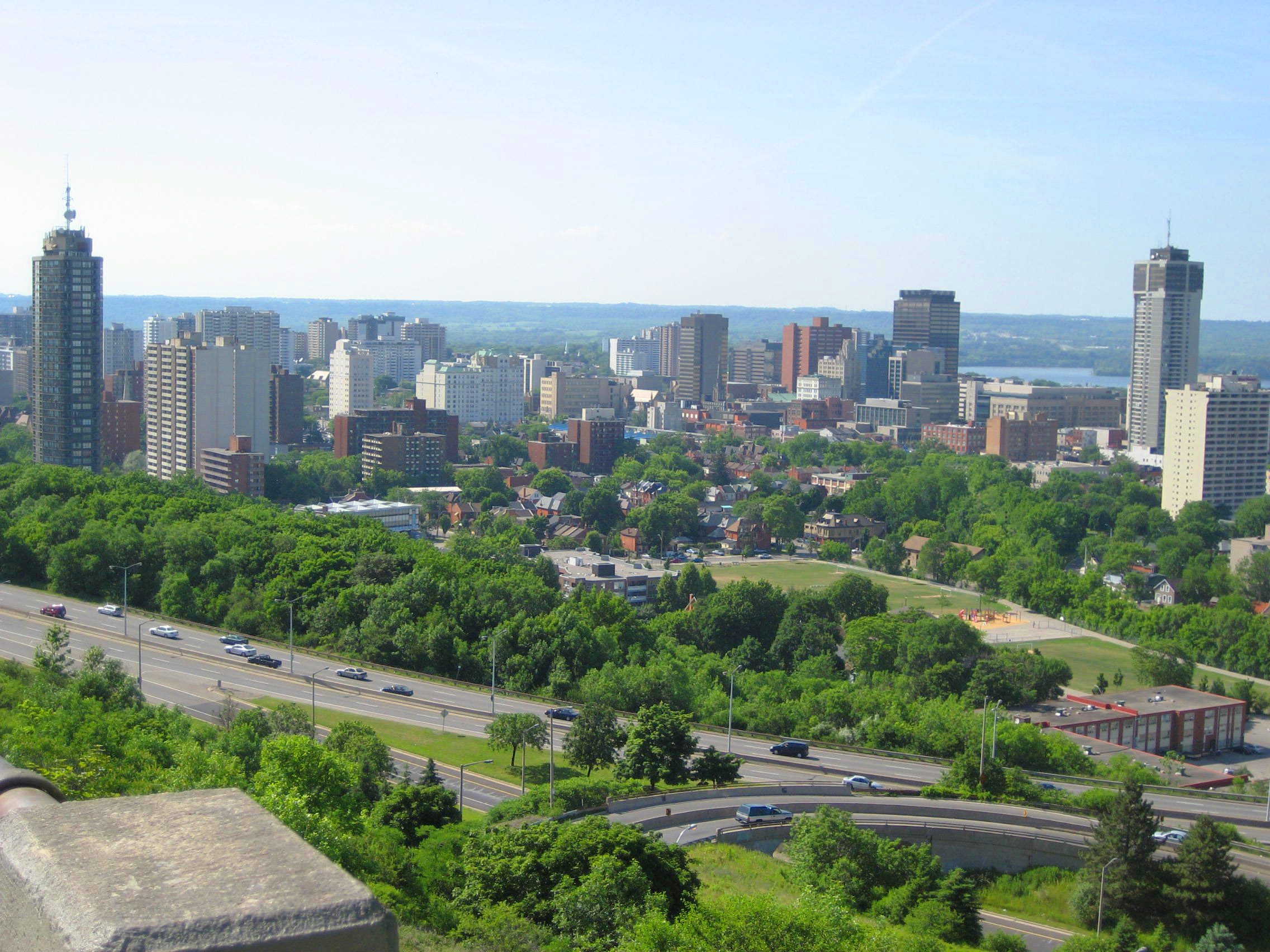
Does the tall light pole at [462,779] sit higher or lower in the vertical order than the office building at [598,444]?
lower

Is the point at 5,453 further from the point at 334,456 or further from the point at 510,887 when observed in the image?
the point at 510,887

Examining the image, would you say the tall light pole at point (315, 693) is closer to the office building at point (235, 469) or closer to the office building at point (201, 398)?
the office building at point (235, 469)

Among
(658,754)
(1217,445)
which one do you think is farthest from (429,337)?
(658,754)

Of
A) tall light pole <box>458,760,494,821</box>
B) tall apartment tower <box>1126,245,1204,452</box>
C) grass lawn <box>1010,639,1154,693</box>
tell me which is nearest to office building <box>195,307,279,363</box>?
tall apartment tower <box>1126,245,1204,452</box>

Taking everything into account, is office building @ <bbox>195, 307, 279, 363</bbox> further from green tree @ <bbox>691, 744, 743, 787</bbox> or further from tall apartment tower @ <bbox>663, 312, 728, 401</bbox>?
green tree @ <bbox>691, 744, 743, 787</bbox>

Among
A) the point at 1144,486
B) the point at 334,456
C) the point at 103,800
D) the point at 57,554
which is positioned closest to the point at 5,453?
the point at 334,456

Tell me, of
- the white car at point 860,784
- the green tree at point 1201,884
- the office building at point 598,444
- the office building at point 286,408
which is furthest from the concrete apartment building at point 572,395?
the green tree at point 1201,884
